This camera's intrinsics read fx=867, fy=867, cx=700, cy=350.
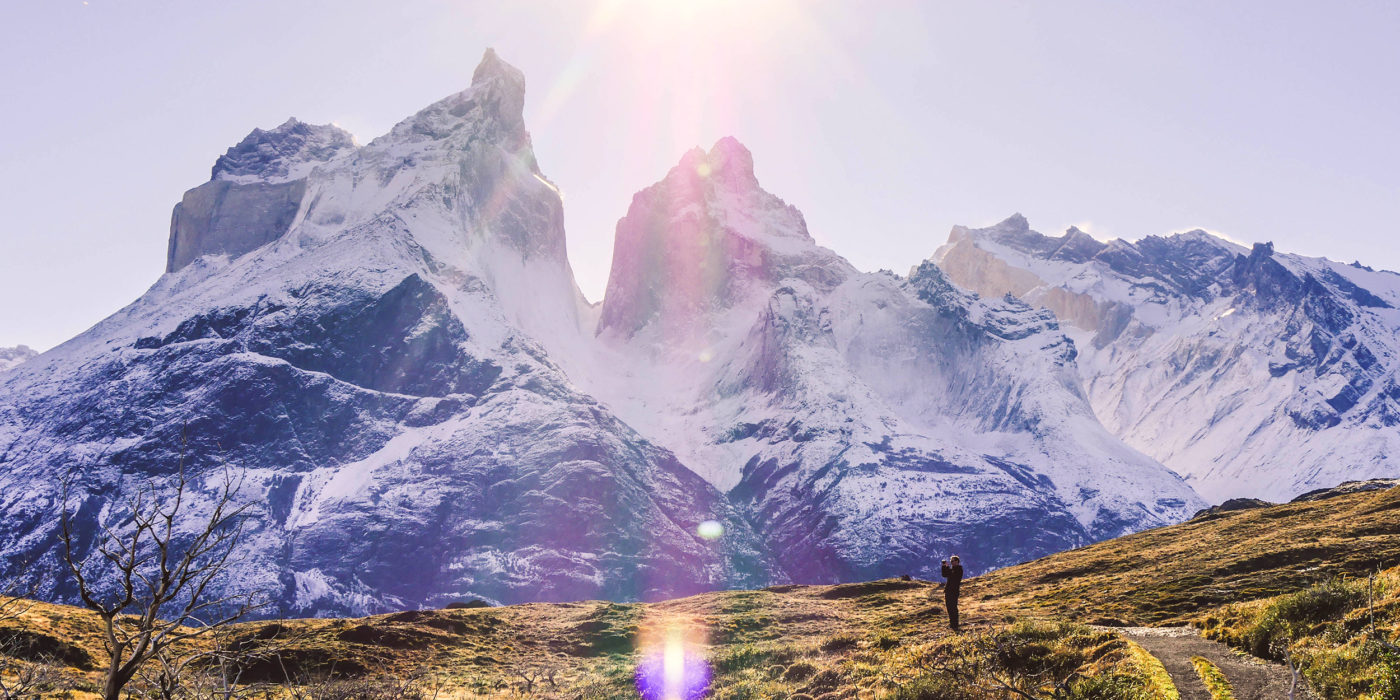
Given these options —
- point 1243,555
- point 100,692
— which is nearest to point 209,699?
point 100,692

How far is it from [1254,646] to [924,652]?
29.3 feet

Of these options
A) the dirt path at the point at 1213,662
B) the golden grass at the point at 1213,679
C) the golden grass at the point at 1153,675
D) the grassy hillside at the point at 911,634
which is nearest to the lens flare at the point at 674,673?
the grassy hillside at the point at 911,634

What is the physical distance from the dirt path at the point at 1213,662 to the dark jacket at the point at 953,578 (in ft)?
28.8

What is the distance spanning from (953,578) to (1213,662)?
1395 cm

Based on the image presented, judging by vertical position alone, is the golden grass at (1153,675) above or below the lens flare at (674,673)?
above

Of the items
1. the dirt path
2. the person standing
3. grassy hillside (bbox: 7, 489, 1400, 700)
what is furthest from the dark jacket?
the dirt path

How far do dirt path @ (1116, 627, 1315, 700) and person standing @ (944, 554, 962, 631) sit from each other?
8331 mm

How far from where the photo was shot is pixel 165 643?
1014 centimetres

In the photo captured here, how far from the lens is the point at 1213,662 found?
18.4 metres

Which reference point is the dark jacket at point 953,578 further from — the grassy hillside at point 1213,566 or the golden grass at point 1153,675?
the golden grass at point 1153,675

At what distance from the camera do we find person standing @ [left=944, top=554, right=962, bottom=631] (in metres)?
31.0

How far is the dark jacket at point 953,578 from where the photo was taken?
31.6 m

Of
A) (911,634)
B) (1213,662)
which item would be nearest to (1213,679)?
(1213,662)

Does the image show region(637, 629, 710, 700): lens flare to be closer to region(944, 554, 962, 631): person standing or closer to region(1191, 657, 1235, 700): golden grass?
region(944, 554, 962, 631): person standing
